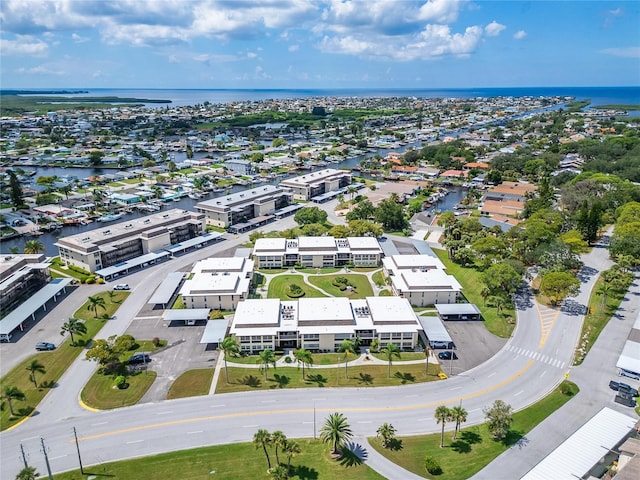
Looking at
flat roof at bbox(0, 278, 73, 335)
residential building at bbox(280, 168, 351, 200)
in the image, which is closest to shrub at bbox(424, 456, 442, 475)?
flat roof at bbox(0, 278, 73, 335)

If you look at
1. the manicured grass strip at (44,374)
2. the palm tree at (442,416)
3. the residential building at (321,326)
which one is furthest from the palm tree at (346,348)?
the manicured grass strip at (44,374)

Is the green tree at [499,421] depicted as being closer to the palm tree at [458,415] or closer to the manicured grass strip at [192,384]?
the palm tree at [458,415]

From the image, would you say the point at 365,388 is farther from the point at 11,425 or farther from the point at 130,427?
the point at 11,425

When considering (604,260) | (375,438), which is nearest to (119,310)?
(375,438)

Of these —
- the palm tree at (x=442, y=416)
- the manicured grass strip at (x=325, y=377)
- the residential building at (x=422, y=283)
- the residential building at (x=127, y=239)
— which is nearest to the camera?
the palm tree at (x=442, y=416)

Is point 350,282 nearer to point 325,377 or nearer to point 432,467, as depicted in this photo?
point 325,377

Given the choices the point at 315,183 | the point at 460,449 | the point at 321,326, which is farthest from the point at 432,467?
the point at 315,183
